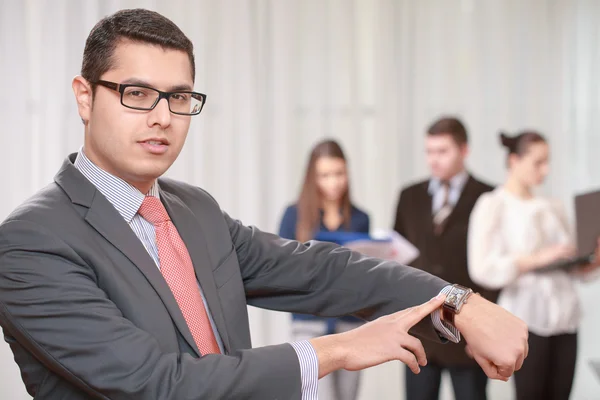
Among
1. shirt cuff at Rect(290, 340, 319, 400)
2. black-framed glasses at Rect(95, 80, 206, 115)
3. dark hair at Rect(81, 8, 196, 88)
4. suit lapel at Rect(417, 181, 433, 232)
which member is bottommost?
suit lapel at Rect(417, 181, 433, 232)

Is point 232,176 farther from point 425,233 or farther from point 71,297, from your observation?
point 71,297

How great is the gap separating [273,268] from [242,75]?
352cm

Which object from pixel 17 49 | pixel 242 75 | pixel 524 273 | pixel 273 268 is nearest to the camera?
pixel 273 268

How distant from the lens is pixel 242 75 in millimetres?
4953

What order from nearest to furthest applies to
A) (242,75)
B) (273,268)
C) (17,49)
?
(273,268) → (17,49) → (242,75)

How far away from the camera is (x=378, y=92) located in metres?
5.14

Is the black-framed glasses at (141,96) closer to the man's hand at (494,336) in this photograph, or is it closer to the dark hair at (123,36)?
the dark hair at (123,36)

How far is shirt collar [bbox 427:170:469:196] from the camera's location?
13.2 ft

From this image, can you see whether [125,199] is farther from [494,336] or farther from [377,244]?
[377,244]

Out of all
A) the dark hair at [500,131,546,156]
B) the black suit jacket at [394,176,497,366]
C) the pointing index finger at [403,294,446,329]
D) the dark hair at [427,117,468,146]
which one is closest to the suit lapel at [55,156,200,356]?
the pointing index finger at [403,294,446,329]

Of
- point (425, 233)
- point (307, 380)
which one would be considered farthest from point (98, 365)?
point (425, 233)

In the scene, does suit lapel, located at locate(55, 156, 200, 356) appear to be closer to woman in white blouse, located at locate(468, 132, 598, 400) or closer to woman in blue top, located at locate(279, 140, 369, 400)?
woman in blue top, located at locate(279, 140, 369, 400)

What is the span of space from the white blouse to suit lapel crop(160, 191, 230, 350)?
2.59 m

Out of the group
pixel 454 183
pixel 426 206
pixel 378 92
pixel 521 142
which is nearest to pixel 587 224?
pixel 521 142
